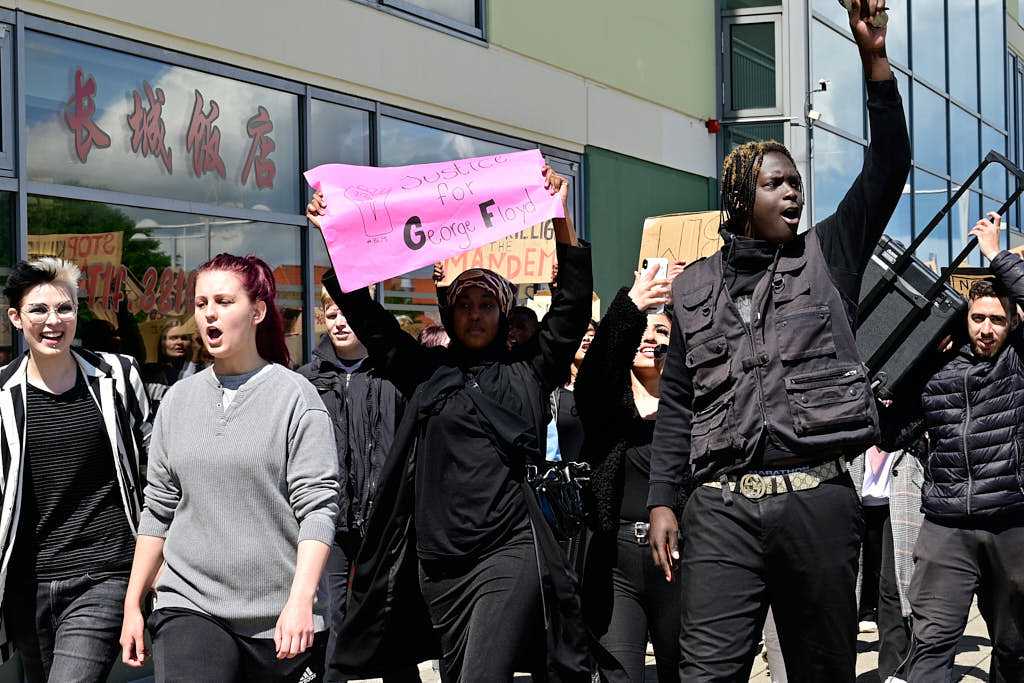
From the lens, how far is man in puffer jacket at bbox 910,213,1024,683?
21.0 feet

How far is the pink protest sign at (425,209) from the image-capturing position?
545cm

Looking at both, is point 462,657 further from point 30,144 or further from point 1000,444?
point 30,144

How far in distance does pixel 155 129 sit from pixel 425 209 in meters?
3.34

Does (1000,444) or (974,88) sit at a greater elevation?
(974,88)

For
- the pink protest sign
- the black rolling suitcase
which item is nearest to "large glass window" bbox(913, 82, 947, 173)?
the black rolling suitcase

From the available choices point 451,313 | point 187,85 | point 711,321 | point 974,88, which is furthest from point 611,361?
point 974,88

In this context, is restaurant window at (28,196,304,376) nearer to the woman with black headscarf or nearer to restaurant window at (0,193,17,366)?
restaurant window at (0,193,17,366)

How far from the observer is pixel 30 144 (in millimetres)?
7438

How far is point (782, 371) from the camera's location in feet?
13.7

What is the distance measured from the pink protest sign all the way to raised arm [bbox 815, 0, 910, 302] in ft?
4.62

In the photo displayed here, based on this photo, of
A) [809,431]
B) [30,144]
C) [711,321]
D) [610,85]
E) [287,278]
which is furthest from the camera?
[610,85]

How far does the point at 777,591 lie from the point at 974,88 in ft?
76.1

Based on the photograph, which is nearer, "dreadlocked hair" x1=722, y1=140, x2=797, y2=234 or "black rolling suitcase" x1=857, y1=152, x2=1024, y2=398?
"dreadlocked hair" x1=722, y1=140, x2=797, y2=234

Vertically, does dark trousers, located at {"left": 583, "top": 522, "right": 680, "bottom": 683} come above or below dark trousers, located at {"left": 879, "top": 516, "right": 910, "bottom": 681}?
above
